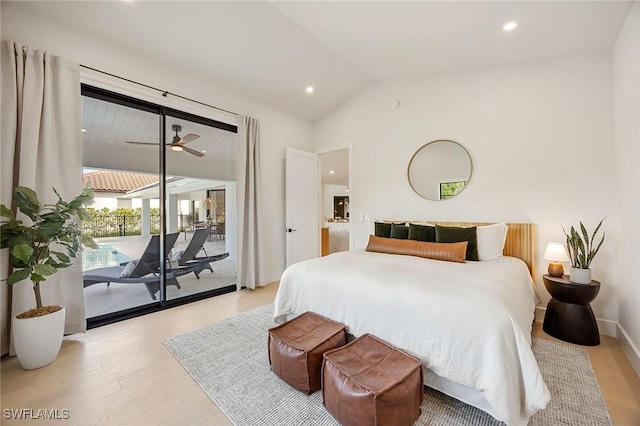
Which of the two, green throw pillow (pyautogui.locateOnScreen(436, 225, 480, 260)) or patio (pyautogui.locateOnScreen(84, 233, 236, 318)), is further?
patio (pyautogui.locateOnScreen(84, 233, 236, 318))

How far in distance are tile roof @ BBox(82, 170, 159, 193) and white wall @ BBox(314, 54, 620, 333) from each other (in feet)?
11.1

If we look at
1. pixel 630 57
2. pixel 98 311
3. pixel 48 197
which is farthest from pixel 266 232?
pixel 630 57

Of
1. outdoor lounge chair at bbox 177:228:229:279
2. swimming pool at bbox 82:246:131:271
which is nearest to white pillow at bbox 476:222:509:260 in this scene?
outdoor lounge chair at bbox 177:228:229:279

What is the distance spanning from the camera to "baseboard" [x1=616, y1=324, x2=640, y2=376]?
77.9 inches

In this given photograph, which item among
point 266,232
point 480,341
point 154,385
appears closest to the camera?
point 480,341

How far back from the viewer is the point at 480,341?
1430 mm

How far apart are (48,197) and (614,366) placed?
16.0ft

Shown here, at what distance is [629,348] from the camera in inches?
84.6

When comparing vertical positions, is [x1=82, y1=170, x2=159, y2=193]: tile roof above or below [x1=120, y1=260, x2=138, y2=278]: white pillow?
above

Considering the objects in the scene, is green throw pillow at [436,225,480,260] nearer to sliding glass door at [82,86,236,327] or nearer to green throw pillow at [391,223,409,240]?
green throw pillow at [391,223,409,240]

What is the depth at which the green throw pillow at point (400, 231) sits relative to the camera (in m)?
3.38

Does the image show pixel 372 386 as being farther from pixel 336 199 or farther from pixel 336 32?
pixel 336 199

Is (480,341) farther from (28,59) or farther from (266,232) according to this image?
(28,59)

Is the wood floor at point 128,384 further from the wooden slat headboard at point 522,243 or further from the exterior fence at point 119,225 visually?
the exterior fence at point 119,225
